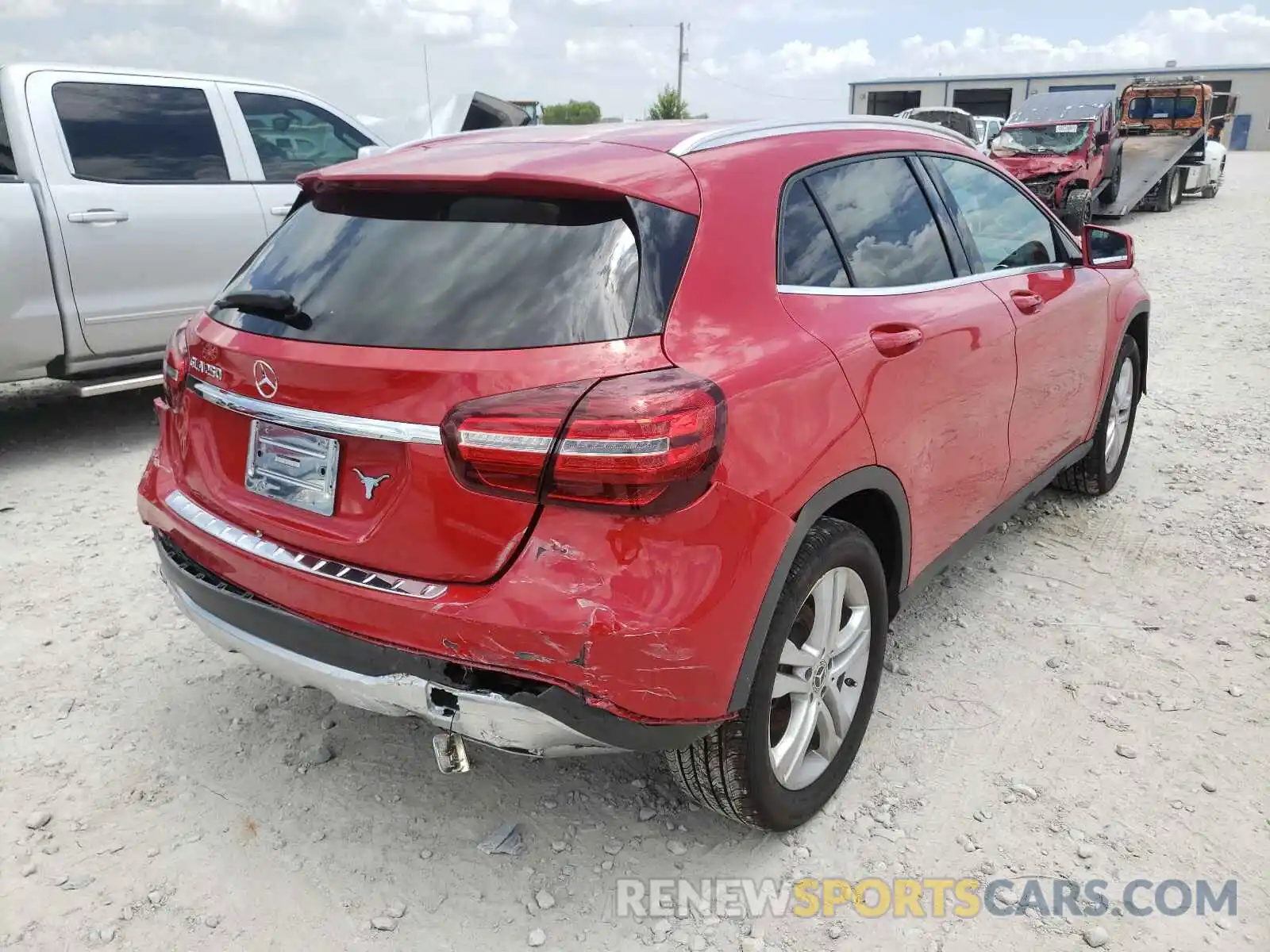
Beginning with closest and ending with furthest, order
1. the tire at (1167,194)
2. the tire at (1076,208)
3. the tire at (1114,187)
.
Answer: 1. the tire at (1076,208)
2. the tire at (1114,187)
3. the tire at (1167,194)

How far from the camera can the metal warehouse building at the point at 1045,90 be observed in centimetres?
5081

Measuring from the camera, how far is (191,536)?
237cm

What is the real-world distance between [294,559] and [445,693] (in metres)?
0.49

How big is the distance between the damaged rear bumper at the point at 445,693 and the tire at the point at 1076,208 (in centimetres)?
1415

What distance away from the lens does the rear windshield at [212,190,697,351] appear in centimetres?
196

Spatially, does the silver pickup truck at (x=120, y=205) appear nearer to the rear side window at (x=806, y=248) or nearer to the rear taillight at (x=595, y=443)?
the rear side window at (x=806, y=248)

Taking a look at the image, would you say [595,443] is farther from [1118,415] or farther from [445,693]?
[1118,415]

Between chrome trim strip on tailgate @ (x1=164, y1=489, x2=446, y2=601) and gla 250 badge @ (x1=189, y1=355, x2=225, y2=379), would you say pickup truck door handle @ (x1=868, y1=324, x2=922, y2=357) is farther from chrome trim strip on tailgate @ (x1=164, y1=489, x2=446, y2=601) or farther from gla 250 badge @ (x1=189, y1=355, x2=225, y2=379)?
gla 250 badge @ (x1=189, y1=355, x2=225, y2=379)

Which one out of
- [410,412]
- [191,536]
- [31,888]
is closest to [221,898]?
[31,888]

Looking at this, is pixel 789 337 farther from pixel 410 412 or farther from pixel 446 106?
pixel 446 106

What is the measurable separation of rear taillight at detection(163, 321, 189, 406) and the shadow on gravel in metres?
3.19

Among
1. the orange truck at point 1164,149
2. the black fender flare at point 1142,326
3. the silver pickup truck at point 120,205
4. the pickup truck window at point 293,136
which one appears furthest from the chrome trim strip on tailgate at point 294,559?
the orange truck at point 1164,149

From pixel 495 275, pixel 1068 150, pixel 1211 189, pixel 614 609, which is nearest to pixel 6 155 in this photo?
pixel 495 275

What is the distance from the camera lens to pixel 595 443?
5.91 ft
